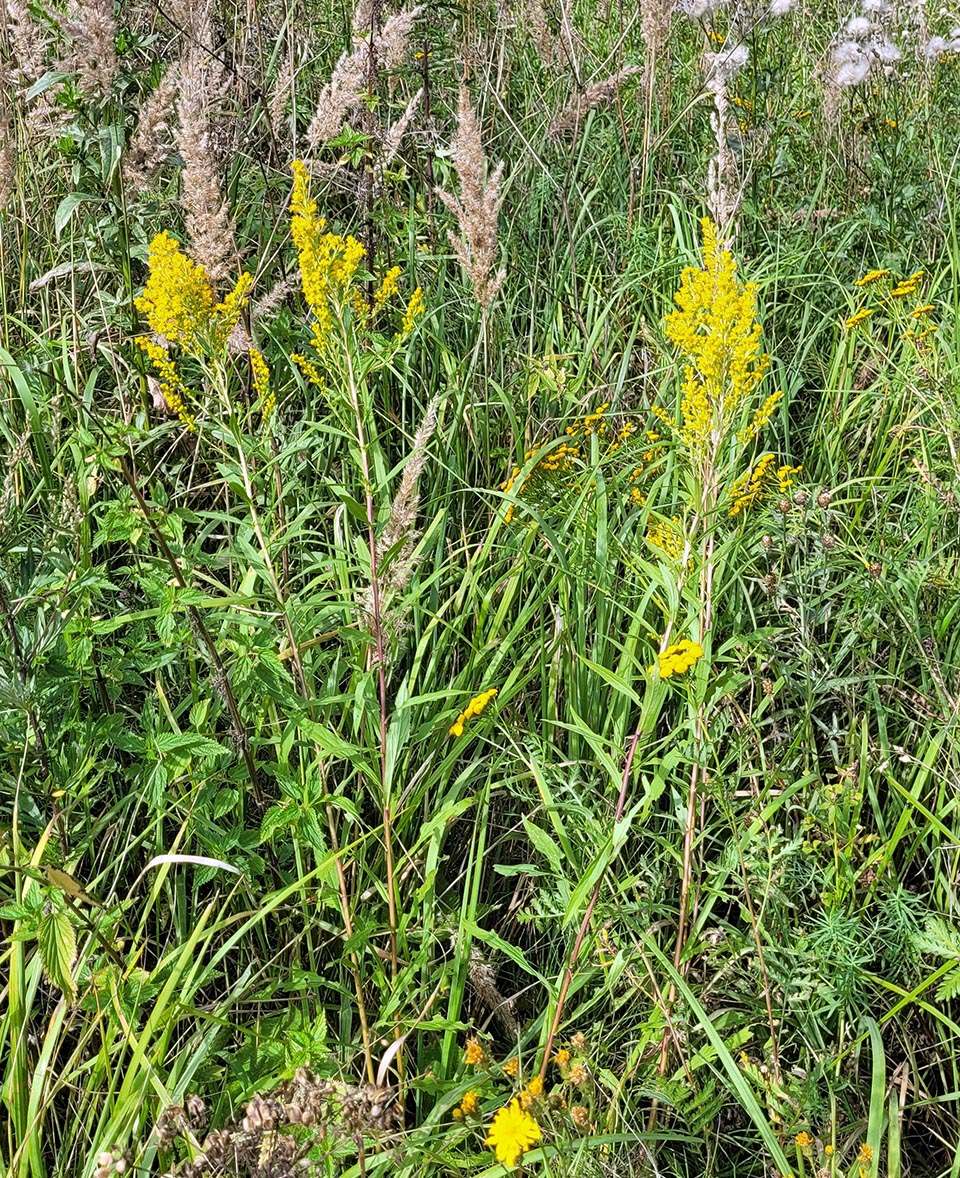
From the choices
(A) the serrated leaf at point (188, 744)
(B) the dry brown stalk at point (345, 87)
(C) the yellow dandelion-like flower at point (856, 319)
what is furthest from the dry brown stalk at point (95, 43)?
(C) the yellow dandelion-like flower at point (856, 319)

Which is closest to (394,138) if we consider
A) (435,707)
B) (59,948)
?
(435,707)

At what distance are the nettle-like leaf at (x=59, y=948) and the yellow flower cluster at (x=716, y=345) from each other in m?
1.06

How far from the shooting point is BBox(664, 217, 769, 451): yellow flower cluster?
1.44m

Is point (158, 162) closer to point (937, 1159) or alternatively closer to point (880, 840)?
point (880, 840)

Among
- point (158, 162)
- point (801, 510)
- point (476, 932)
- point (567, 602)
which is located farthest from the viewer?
point (158, 162)

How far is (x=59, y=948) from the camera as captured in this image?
1.38 metres

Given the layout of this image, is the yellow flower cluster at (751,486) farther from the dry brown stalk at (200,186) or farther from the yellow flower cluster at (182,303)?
the dry brown stalk at (200,186)

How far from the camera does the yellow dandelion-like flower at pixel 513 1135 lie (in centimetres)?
110

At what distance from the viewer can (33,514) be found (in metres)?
2.27

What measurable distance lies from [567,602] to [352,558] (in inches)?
16.4

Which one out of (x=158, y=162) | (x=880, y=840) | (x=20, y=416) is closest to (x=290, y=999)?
(x=880, y=840)

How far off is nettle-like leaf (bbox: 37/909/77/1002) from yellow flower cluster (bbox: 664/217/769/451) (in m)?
1.06

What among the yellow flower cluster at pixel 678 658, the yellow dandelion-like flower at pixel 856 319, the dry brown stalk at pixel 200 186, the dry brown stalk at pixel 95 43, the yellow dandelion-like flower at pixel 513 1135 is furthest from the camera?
the yellow dandelion-like flower at pixel 856 319

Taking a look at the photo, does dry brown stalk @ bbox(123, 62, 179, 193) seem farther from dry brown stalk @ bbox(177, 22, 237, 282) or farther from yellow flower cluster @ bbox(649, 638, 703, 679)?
yellow flower cluster @ bbox(649, 638, 703, 679)
